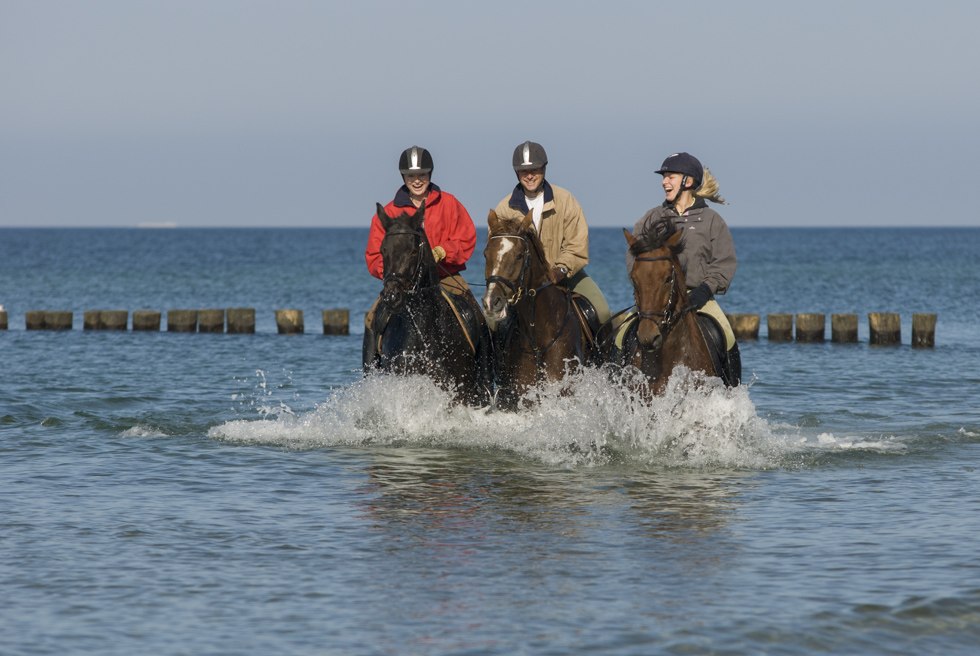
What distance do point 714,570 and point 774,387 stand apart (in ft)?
51.5

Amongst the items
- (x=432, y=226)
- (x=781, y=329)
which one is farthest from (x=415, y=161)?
(x=781, y=329)

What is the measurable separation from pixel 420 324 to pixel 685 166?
3.26 meters

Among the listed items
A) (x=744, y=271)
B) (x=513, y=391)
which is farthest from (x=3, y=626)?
(x=744, y=271)

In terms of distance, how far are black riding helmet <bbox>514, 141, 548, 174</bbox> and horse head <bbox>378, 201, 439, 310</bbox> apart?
1.19 meters

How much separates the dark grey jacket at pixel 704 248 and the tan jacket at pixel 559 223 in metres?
1.05

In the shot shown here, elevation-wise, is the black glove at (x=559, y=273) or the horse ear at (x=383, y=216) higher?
the horse ear at (x=383, y=216)

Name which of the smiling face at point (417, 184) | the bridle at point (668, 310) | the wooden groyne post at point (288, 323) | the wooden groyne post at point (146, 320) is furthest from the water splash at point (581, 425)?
the wooden groyne post at point (146, 320)

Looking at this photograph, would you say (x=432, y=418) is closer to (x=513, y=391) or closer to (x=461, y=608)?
(x=513, y=391)

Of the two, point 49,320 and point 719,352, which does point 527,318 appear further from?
point 49,320

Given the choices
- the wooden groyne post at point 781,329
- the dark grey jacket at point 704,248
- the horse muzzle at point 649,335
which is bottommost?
the wooden groyne post at point 781,329

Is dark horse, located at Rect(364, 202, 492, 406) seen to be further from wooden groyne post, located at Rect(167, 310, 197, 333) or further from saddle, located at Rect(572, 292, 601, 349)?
wooden groyne post, located at Rect(167, 310, 197, 333)

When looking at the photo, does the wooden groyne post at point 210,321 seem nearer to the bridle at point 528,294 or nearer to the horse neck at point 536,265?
the bridle at point 528,294

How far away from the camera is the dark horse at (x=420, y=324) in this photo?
13516 millimetres

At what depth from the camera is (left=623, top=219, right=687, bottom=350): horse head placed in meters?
12.3
